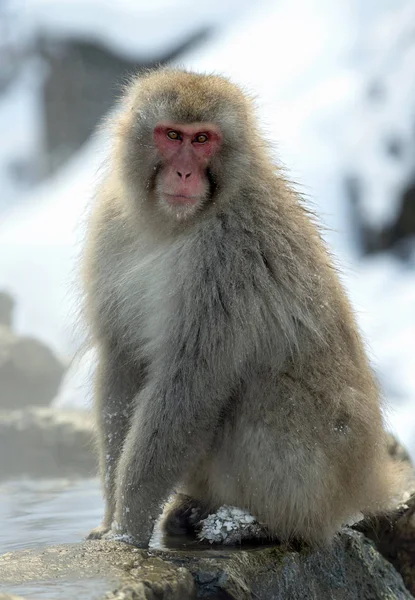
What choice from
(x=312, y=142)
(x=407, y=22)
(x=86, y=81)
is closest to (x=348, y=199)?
(x=312, y=142)

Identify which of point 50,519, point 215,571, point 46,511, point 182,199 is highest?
point 182,199

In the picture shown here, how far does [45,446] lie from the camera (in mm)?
7355

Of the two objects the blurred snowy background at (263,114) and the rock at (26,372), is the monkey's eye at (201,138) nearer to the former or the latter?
the blurred snowy background at (263,114)

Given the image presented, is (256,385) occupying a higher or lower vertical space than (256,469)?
higher

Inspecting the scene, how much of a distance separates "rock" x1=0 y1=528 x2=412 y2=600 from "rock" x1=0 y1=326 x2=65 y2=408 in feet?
17.6

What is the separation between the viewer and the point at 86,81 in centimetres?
1502

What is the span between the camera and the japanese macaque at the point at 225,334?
3.61 metres

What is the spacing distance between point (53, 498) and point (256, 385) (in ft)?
8.27

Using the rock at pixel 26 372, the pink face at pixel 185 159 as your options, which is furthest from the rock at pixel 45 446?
the pink face at pixel 185 159

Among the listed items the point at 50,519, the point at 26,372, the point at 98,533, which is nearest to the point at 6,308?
the point at 26,372

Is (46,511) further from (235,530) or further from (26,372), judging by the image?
(26,372)

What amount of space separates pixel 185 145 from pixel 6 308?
732 centimetres

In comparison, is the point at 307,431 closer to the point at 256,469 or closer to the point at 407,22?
the point at 256,469

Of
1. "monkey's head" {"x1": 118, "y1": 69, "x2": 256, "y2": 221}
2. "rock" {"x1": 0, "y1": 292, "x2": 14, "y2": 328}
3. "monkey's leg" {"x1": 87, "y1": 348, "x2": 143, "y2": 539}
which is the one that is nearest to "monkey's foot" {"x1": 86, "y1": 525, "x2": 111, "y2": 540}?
"monkey's leg" {"x1": 87, "y1": 348, "x2": 143, "y2": 539}
